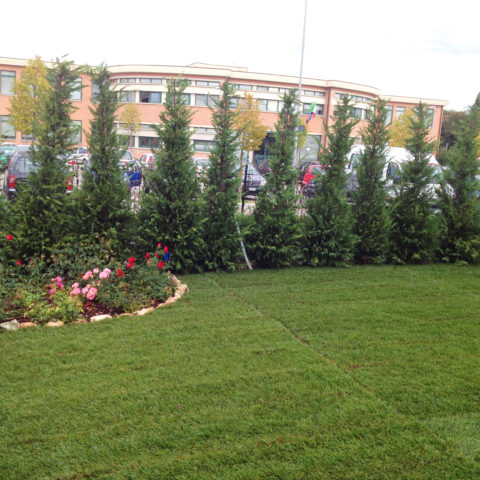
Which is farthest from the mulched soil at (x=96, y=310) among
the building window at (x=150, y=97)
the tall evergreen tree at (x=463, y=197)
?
the building window at (x=150, y=97)

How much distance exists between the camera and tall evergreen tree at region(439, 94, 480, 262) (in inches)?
388

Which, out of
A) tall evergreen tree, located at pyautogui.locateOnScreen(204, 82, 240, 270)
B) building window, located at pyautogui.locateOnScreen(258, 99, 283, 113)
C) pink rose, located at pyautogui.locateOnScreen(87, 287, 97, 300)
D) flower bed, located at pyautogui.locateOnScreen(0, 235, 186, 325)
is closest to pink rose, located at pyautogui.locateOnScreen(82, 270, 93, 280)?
flower bed, located at pyautogui.locateOnScreen(0, 235, 186, 325)

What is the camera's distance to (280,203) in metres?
8.80

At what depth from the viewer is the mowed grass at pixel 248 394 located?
10.4ft

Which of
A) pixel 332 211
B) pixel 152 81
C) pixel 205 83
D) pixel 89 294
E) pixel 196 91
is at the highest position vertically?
pixel 205 83

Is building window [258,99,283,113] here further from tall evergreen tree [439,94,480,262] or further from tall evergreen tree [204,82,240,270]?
tall evergreen tree [204,82,240,270]

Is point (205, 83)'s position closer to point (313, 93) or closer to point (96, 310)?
point (313, 93)

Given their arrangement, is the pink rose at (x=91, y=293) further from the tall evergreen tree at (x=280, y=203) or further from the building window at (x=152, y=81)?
the building window at (x=152, y=81)

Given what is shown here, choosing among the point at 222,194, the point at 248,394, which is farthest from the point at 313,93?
the point at 248,394

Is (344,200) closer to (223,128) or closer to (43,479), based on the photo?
(223,128)

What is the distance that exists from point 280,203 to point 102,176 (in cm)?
326

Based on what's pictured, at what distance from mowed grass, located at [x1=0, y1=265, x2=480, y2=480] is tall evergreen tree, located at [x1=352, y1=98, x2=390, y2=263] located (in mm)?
2956

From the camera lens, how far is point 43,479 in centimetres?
297

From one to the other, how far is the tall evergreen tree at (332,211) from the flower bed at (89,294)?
3177 mm
